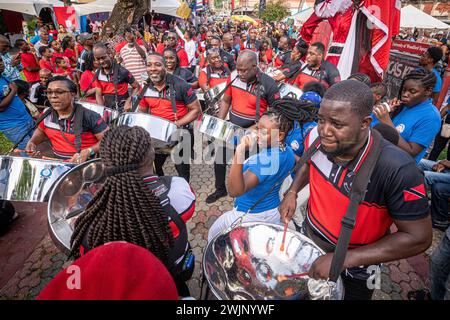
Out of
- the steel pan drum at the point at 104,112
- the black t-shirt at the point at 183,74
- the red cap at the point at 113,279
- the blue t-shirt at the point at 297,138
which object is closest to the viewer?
the red cap at the point at 113,279

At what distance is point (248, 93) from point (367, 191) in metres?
2.37

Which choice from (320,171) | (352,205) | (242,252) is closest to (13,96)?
(242,252)

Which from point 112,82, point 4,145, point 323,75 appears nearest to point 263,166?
point 323,75

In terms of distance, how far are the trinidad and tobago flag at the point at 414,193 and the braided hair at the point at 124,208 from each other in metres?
1.23

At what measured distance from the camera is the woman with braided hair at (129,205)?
123 centimetres

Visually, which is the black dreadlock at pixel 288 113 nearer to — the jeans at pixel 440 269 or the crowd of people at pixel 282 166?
the crowd of people at pixel 282 166

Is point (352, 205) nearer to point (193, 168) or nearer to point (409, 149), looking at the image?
point (409, 149)

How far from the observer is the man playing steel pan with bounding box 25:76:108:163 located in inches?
99.4

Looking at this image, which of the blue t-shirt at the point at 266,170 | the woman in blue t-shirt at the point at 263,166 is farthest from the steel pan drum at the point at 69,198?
the blue t-shirt at the point at 266,170

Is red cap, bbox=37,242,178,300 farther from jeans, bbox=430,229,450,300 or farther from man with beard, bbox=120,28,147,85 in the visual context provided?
man with beard, bbox=120,28,147,85

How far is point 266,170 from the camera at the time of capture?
1.92 meters

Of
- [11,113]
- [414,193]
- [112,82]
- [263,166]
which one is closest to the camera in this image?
[414,193]

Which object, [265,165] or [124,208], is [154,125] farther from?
[124,208]

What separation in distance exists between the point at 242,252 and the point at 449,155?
454 centimetres
